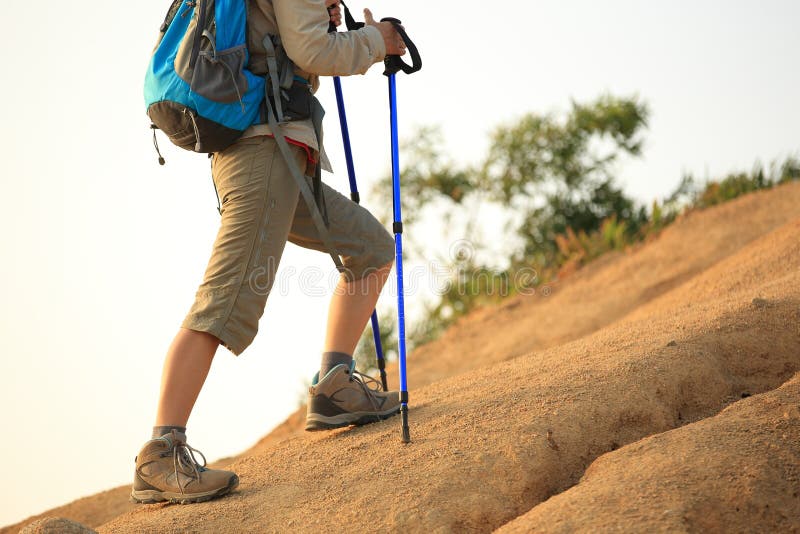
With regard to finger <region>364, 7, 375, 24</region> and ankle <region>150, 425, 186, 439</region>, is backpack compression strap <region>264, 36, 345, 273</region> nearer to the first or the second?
finger <region>364, 7, 375, 24</region>

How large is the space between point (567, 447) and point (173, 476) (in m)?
1.63

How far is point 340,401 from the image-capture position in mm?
4438

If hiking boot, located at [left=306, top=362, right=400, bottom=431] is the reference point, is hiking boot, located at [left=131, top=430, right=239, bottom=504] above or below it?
below

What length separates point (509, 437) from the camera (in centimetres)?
385

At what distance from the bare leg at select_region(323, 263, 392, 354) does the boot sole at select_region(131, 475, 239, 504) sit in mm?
861

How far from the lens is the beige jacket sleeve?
3.71 meters

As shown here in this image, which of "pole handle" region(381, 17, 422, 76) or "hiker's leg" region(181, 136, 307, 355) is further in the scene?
"pole handle" region(381, 17, 422, 76)

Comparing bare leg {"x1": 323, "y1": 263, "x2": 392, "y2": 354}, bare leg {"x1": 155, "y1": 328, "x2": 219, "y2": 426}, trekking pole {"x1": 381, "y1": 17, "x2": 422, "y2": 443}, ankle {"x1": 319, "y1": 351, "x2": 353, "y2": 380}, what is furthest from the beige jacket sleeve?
ankle {"x1": 319, "y1": 351, "x2": 353, "y2": 380}

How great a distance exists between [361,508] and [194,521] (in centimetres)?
66

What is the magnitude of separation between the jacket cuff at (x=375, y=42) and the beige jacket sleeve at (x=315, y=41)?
9 cm

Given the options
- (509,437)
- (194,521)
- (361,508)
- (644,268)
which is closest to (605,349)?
(509,437)

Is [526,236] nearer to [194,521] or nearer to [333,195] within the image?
[333,195]

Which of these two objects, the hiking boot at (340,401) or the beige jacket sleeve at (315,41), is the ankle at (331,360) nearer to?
the hiking boot at (340,401)

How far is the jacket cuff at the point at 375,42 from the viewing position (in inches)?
159
